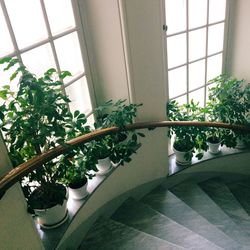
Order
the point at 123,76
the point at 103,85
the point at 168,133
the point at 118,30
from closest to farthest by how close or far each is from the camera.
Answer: the point at 118,30 < the point at 123,76 < the point at 103,85 < the point at 168,133

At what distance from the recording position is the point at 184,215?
2.60m

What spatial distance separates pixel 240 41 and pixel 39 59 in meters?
2.03

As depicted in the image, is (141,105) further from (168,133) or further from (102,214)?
(102,214)

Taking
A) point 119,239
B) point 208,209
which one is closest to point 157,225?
point 119,239

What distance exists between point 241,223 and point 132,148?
1.31 meters

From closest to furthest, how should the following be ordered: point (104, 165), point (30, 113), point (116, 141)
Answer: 1. point (30, 113)
2. point (116, 141)
3. point (104, 165)

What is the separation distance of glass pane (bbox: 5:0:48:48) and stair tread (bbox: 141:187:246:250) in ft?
5.82

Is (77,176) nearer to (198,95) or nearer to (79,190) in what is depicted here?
(79,190)

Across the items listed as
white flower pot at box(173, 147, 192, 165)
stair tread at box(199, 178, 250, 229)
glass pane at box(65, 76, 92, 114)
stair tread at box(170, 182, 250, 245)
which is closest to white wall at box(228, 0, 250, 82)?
white flower pot at box(173, 147, 192, 165)

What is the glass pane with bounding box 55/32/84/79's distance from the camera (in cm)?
198

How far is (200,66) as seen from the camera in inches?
114

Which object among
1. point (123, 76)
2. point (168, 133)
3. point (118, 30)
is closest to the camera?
point (118, 30)

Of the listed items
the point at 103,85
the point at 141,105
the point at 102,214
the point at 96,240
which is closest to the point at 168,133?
the point at 141,105

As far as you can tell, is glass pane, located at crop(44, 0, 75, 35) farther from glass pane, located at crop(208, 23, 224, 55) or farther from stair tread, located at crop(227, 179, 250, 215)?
stair tread, located at crop(227, 179, 250, 215)
